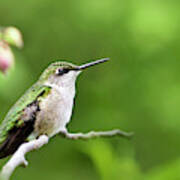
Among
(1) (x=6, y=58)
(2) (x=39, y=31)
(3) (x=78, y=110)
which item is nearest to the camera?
(1) (x=6, y=58)

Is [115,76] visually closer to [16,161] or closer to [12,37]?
[12,37]

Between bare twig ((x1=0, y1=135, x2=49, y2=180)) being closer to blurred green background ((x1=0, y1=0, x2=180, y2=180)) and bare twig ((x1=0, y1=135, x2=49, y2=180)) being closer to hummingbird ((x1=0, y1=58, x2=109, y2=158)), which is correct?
hummingbird ((x1=0, y1=58, x2=109, y2=158))

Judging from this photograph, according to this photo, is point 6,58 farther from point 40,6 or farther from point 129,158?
point 40,6

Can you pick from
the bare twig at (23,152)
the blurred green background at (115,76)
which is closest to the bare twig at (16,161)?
the bare twig at (23,152)

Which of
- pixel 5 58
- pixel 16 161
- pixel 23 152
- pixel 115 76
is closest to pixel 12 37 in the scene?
pixel 5 58

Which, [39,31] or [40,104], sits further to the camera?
[39,31]

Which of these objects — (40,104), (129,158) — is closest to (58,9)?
(40,104)
